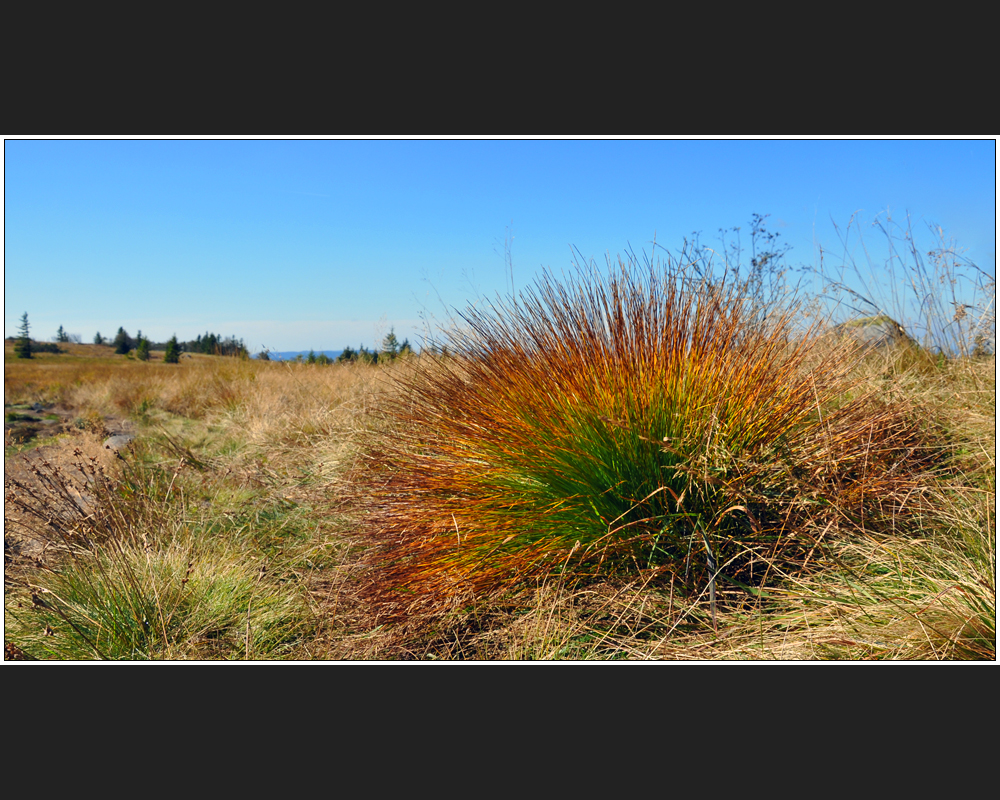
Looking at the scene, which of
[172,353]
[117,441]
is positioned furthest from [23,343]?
[172,353]

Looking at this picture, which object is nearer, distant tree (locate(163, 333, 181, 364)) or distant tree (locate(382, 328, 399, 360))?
distant tree (locate(382, 328, 399, 360))

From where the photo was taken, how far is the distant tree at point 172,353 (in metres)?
9.16

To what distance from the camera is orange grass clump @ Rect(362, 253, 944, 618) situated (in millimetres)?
2191

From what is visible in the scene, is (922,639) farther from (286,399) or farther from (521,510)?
(286,399)

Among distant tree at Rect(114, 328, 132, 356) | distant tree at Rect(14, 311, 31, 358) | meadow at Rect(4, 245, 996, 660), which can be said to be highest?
distant tree at Rect(114, 328, 132, 356)

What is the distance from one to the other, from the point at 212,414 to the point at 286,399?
1.22 metres

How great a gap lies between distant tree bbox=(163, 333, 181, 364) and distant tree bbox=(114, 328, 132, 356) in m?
1.91

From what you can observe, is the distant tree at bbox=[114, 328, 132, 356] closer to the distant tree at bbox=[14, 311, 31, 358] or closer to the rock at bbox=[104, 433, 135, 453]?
the rock at bbox=[104, 433, 135, 453]

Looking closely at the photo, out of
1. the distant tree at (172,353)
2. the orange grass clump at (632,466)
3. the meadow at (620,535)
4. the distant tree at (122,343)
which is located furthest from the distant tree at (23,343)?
the distant tree at (172,353)

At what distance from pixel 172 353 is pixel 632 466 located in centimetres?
931

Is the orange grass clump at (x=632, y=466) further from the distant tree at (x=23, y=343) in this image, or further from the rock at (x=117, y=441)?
the rock at (x=117, y=441)

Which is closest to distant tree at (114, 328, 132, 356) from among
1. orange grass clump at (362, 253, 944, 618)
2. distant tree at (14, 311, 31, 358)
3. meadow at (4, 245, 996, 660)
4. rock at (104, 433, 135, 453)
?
rock at (104, 433, 135, 453)

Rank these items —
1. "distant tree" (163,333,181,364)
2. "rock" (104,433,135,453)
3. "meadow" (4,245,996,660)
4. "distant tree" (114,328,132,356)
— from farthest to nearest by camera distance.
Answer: "distant tree" (163,333,181,364) < "distant tree" (114,328,132,356) < "rock" (104,433,135,453) < "meadow" (4,245,996,660)

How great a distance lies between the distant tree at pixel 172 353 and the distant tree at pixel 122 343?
75.1 inches
